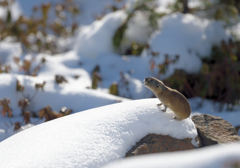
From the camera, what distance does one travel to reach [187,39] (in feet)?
12.1

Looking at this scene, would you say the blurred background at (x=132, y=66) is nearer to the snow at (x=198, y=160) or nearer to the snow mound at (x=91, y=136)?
the snow mound at (x=91, y=136)

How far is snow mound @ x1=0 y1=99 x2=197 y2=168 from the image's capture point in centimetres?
135

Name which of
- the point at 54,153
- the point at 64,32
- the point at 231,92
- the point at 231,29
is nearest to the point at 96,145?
the point at 54,153

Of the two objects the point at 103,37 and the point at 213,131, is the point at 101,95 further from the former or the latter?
the point at 103,37

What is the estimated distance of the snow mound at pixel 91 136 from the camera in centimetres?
135

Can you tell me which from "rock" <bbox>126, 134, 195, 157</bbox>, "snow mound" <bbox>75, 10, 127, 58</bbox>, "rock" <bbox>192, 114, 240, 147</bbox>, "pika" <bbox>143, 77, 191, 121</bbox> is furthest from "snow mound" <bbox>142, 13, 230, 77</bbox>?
"rock" <bbox>126, 134, 195, 157</bbox>

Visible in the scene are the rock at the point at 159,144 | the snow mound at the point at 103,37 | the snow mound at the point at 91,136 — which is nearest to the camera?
the snow mound at the point at 91,136

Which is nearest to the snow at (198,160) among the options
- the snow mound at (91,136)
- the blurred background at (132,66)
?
the snow mound at (91,136)

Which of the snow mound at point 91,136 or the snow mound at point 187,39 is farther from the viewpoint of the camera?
the snow mound at point 187,39

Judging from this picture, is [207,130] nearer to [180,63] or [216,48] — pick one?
[180,63]

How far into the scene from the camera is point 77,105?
2.88m

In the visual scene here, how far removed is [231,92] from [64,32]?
155 inches

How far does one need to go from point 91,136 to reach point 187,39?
2809 millimetres

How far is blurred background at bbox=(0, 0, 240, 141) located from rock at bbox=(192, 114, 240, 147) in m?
0.69
